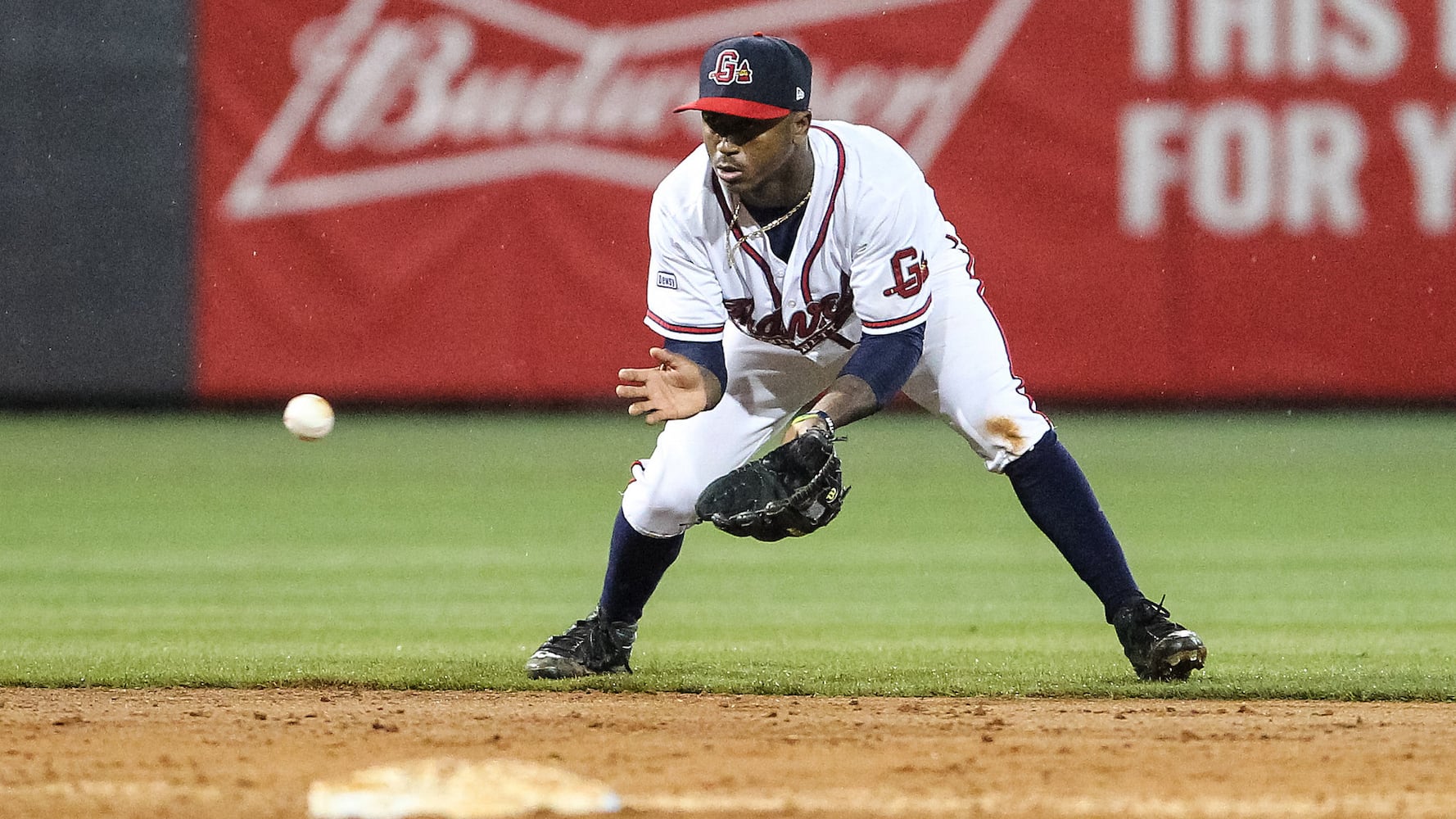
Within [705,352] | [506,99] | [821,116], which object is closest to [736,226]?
[705,352]

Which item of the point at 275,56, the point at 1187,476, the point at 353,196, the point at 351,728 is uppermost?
the point at 275,56

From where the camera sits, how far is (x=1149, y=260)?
12.4m

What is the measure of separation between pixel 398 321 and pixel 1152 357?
15.6 ft

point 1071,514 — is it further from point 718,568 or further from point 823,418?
point 718,568

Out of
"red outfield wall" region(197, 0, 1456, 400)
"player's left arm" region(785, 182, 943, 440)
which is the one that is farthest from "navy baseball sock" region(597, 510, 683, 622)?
"red outfield wall" region(197, 0, 1456, 400)

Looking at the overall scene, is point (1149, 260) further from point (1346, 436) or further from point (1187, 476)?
point (1187, 476)

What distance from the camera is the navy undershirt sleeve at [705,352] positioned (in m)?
4.83

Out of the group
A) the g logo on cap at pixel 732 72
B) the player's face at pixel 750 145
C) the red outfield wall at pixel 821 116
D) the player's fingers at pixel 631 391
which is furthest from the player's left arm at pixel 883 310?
the red outfield wall at pixel 821 116

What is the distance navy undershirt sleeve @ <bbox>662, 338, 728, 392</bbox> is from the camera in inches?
190

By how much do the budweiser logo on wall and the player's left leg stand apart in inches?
302

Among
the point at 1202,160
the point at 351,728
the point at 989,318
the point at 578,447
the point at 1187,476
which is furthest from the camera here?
the point at 1202,160

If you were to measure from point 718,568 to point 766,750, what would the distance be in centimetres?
363

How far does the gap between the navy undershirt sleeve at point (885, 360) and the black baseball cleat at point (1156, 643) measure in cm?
86

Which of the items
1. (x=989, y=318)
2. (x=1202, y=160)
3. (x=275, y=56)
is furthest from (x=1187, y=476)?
(x=275, y=56)
